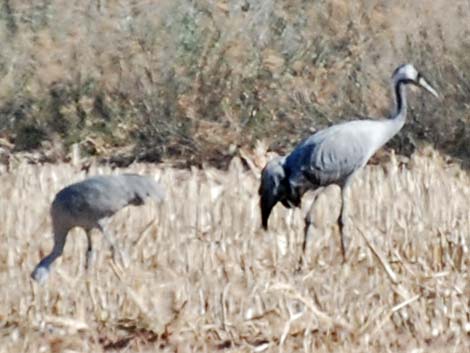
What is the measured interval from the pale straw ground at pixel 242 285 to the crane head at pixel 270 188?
4.9 inches

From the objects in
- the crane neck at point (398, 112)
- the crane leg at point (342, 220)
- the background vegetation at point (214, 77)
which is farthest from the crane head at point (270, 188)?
the background vegetation at point (214, 77)

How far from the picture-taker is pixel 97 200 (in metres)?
10.4

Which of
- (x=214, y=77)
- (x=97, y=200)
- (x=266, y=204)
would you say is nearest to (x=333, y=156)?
(x=266, y=204)

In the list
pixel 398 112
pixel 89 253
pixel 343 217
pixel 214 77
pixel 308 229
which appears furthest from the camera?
pixel 214 77

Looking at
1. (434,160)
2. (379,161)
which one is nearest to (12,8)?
(379,161)

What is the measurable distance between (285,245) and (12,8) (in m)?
7.55

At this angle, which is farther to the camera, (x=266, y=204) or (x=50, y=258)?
(x=266, y=204)

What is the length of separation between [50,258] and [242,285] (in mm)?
1281

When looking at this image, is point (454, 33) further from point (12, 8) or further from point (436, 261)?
point (436, 261)

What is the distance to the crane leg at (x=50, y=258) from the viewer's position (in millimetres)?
9066

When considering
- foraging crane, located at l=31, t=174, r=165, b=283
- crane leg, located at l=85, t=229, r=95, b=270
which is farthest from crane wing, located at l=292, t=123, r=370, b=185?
crane leg, located at l=85, t=229, r=95, b=270

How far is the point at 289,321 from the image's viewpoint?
822cm

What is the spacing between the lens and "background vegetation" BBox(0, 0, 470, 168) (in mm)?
14828

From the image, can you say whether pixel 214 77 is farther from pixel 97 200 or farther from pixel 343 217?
pixel 97 200
